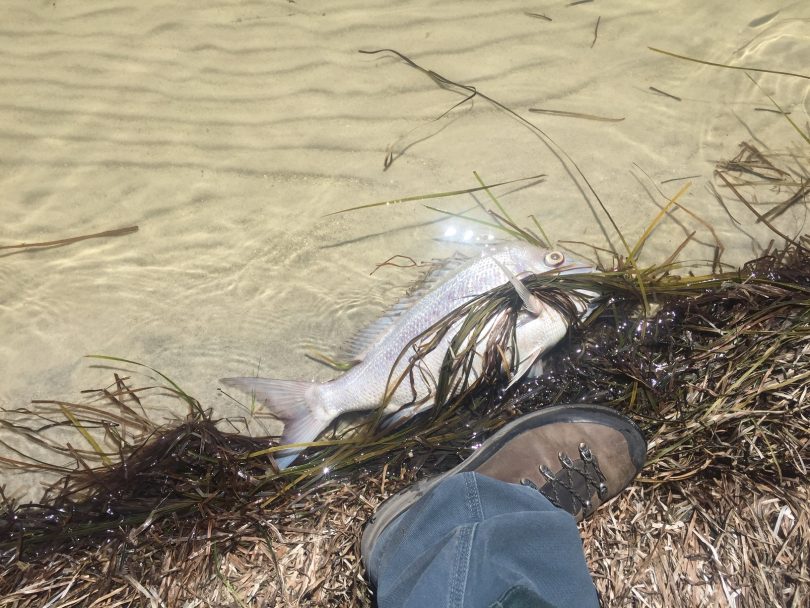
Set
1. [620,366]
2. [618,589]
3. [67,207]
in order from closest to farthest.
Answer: [618,589], [620,366], [67,207]

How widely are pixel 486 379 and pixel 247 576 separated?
1.81m

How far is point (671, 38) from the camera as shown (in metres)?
4.04

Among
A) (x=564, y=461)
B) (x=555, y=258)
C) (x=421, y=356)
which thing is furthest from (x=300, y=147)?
(x=564, y=461)

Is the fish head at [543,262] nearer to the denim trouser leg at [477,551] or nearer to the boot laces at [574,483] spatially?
the boot laces at [574,483]

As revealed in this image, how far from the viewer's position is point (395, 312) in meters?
3.55

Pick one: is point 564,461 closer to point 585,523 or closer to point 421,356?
point 585,523

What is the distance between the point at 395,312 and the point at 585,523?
1.71m

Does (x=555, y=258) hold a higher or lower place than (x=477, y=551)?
higher

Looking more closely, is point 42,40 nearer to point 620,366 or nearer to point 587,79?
point 587,79

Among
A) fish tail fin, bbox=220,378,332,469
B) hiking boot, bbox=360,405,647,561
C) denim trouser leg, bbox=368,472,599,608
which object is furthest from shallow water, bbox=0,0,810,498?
denim trouser leg, bbox=368,472,599,608

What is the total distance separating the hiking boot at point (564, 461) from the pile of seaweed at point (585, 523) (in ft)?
0.52

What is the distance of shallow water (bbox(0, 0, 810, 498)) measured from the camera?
150 inches

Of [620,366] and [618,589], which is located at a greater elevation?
[620,366]

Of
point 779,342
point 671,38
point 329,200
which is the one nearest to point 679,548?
point 779,342
